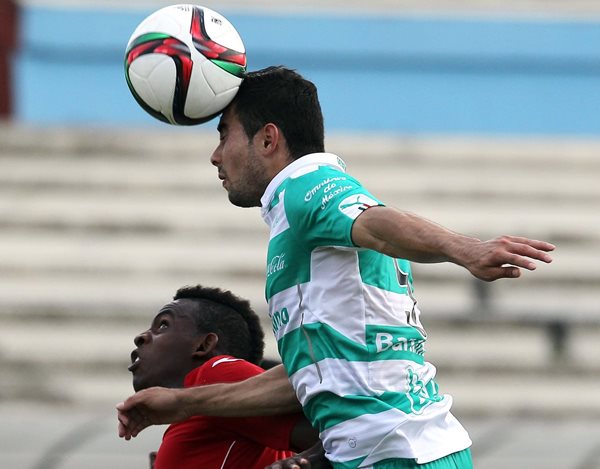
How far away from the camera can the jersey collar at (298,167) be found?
4.00 m

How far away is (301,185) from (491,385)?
670 cm

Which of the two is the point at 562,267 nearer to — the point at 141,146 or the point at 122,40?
the point at 141,146

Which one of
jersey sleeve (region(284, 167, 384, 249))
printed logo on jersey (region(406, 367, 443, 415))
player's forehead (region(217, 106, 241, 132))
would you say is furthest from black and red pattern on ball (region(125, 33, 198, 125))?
printed logo on jersey (region(406, 367, 443, 415))

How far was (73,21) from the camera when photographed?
1349 cm

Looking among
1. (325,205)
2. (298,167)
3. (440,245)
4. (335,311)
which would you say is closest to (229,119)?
(298,167)

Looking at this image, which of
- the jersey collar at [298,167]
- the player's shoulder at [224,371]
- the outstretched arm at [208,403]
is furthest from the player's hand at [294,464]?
the jersey collar at [298,167]

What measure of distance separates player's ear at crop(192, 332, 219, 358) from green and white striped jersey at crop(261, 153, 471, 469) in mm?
602

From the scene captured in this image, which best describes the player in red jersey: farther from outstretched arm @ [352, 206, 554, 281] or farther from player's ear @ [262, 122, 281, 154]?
outstretched arm @ [352, 206, 554, 281]

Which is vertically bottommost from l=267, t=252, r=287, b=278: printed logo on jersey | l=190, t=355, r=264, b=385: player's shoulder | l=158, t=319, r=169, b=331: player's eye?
l=190, t=355, r=264, b=385: player's shoulder

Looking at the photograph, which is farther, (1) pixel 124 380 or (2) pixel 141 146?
(2) pixel 141 146

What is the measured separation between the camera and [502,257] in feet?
11.1

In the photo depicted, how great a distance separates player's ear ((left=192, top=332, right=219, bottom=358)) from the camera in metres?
4.56

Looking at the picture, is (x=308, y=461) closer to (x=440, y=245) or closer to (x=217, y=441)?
(x=217, y=441)

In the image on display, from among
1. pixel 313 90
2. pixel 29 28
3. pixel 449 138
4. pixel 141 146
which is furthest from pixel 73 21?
pixel 313 90
